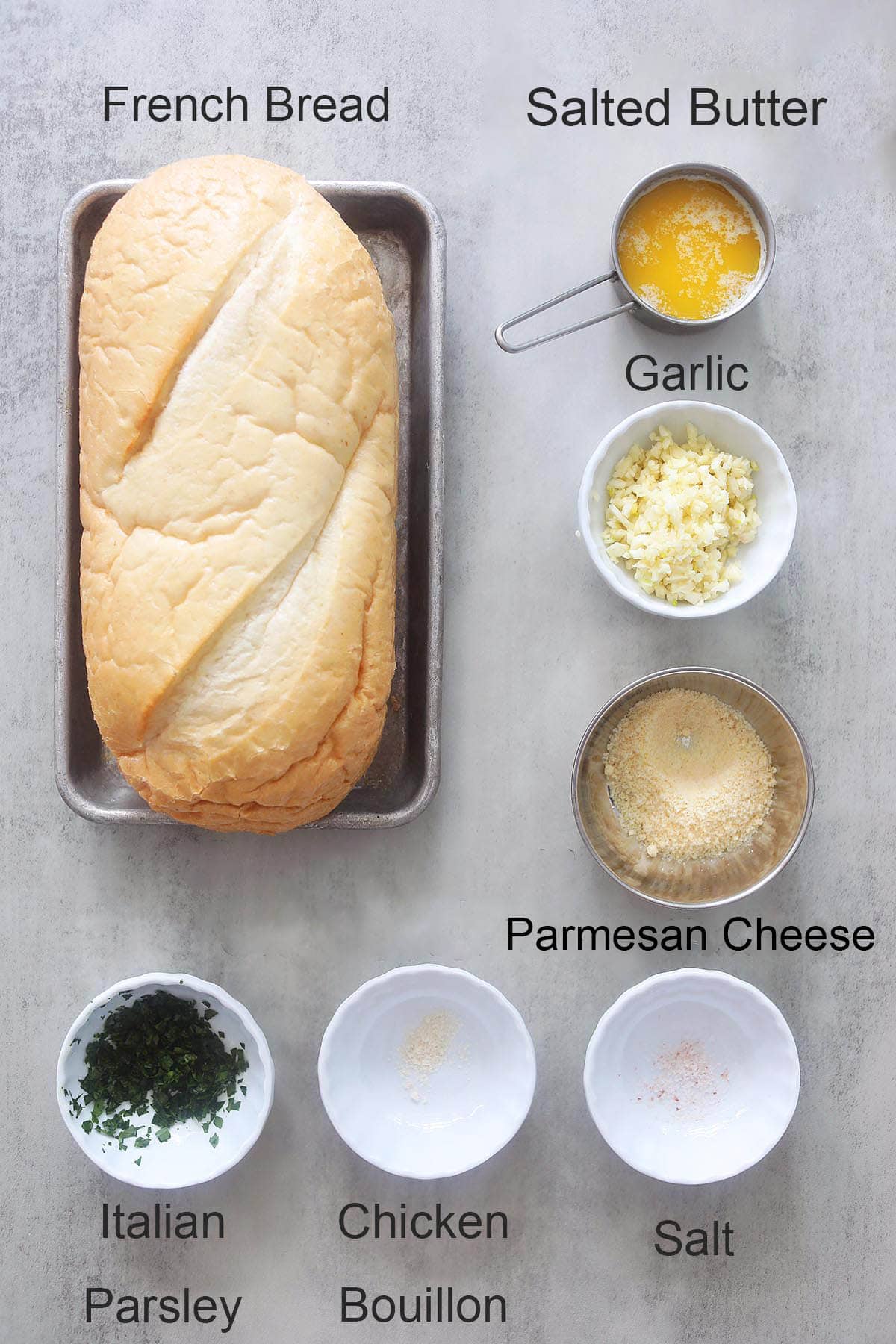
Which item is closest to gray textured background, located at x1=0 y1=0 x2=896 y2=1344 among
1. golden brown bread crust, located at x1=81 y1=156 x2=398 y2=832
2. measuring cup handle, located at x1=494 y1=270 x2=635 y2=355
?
measuring cup handle, located at x1=494 y1=270 x2=635 y2=355

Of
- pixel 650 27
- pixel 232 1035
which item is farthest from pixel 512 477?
pixel 232 1035

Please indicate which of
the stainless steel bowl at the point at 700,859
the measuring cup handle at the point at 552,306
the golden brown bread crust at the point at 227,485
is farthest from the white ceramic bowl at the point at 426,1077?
the measuring cup handle at the point at 552,306

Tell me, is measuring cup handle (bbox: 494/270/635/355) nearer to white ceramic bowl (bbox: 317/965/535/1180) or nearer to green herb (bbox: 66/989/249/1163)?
white ceramic bowl (bbox: 317/965/535/1180)

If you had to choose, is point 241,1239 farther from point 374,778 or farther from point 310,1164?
point 374,778

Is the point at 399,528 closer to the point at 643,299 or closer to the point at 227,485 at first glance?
the point at 227,485

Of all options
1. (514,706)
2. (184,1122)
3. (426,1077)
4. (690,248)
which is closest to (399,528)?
(514,706)

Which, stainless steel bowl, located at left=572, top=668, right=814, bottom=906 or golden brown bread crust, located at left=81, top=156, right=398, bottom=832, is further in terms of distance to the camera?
stainless steel bowl, located at left=572, top=668, right=814, bottom=906
